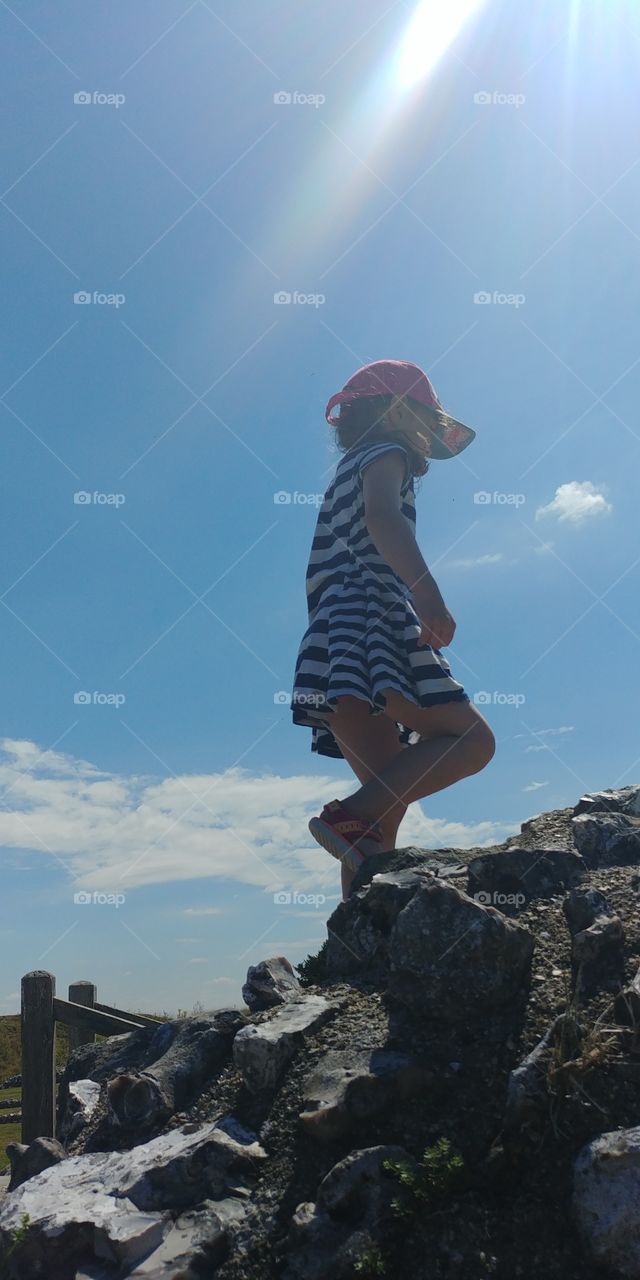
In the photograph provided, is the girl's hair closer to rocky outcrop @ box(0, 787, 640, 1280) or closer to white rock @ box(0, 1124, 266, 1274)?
rocky outcrop @ box(0, 787, 640, 1280)

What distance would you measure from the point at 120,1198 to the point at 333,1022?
108cm

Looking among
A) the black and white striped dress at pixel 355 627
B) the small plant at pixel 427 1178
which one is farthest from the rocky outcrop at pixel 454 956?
the black and white striped dress at pixel 355 627

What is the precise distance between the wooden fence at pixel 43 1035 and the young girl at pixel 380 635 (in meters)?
2.31

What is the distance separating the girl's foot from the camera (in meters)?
4.82

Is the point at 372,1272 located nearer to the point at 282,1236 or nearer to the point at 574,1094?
the point at 282,1236

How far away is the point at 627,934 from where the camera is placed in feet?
13.0

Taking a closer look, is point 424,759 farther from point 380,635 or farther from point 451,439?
point 451,439

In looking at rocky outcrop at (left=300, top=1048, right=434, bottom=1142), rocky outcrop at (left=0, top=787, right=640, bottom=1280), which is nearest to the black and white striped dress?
rocky outcrop at (left=0, top=787, right=640, bottom=1280)

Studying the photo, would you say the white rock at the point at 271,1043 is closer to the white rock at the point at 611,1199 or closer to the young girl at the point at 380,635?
the young girl at the point at 380,635

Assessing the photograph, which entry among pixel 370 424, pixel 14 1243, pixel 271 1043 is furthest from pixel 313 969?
pixel 370 424

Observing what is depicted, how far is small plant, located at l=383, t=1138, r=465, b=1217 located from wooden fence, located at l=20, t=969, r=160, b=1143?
10.8 ft

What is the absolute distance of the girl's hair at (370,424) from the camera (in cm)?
530

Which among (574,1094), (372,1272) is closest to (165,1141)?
(372,1272)

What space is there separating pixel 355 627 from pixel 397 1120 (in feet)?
8.34
